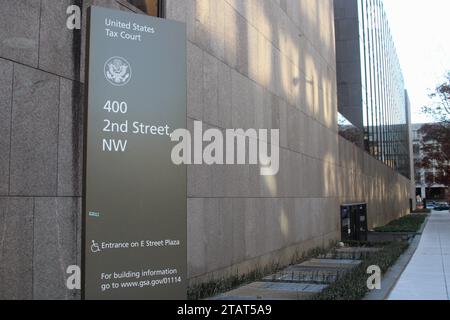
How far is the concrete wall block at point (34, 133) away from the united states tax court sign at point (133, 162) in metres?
0.83

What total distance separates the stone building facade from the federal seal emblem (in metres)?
0.93

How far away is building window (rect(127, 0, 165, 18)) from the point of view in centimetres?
795

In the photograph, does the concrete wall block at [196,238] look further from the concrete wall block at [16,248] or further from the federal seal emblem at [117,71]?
the federal seal emblem at [117,71]

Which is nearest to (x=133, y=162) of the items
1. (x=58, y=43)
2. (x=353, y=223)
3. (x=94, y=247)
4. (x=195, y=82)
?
(x=94, y=247)

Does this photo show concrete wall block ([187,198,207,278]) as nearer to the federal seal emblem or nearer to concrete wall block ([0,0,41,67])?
the federal seal emblem

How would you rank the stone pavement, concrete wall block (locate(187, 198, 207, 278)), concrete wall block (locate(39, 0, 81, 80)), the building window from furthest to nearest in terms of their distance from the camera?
1. concrete wall block (locate(187, 198, 207, 278))
2. the stone pavement
3. the building window
4. concrete wall block (locate(39, 0, 81, 80))

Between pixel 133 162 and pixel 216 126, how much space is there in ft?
13.8

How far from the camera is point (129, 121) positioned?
18.0ft

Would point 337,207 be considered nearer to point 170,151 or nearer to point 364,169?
point 364,169

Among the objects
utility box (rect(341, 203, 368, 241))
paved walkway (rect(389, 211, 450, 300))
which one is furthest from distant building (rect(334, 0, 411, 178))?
paved walkway (rect(389, 211, 450, 300))

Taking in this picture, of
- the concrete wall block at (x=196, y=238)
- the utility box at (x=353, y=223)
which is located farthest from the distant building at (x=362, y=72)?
the concrete wall block at (x=196, y=238)

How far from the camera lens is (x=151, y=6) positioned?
8.17m

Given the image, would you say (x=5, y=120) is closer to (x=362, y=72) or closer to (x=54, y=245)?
(x=54, y=245)
